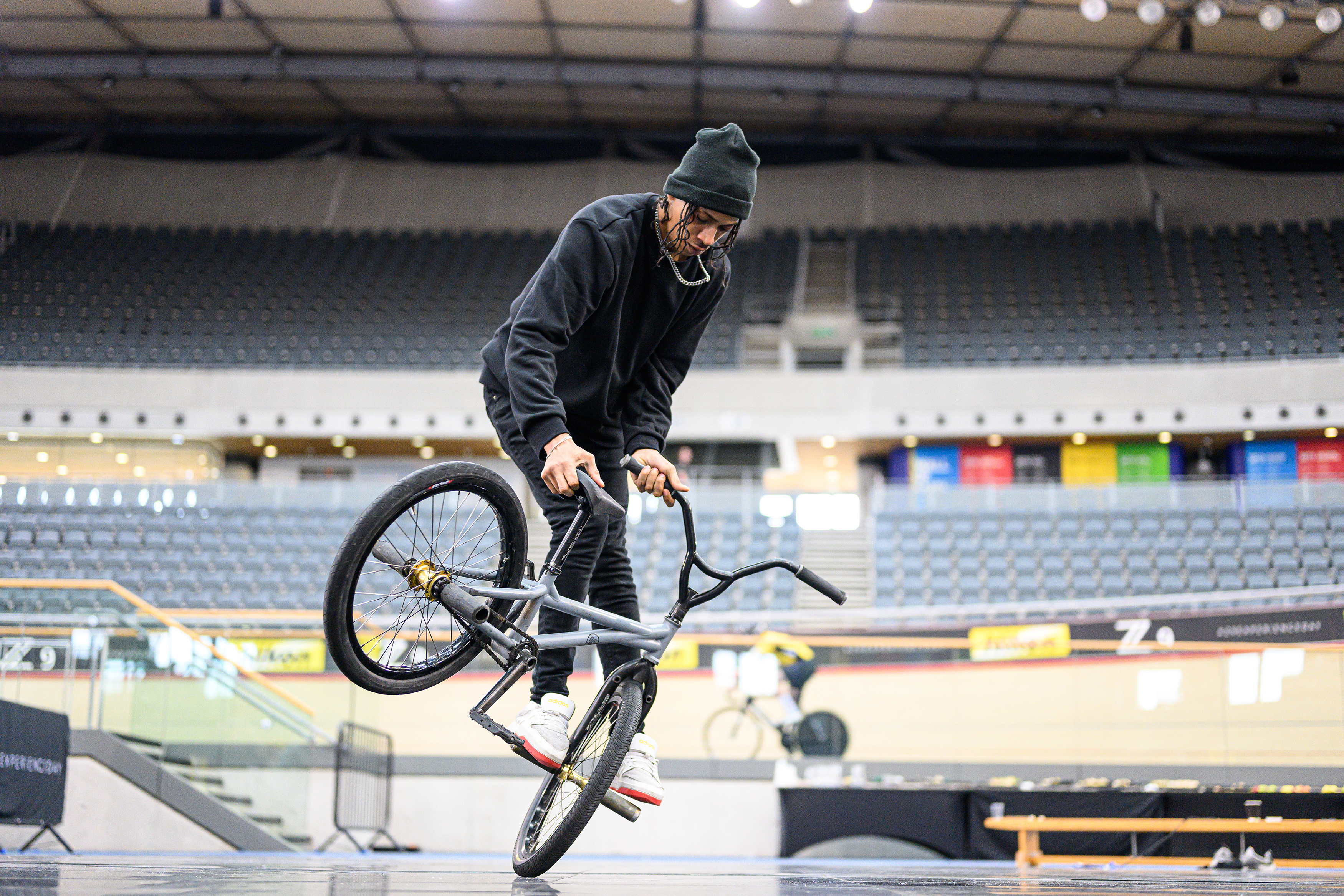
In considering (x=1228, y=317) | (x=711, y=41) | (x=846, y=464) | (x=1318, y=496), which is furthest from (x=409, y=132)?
(x=1318, y=496)

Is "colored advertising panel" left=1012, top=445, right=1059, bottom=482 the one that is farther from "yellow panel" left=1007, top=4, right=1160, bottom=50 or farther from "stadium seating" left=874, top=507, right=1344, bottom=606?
"yellow panel" left=1007, top=4, right=1160, bottom=50

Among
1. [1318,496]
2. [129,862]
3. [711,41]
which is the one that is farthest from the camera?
[711,41]

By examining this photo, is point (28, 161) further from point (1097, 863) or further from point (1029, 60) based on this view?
point (1097, 863)

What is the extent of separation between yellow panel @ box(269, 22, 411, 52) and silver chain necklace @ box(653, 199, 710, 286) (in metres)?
16.9

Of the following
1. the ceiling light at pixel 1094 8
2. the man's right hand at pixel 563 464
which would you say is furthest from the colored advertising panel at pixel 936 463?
the man's right hand at pixel 563 464

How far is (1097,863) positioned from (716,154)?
16.6 feet

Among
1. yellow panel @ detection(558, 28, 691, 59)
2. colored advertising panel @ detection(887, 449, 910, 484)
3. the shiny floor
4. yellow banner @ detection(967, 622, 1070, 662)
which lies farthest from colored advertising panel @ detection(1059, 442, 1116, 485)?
the shiny floor

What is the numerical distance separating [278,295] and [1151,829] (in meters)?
17.5

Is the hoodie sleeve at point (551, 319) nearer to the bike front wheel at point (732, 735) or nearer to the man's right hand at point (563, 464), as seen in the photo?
the man's right hand at point (563, 464)

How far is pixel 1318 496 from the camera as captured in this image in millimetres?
13344

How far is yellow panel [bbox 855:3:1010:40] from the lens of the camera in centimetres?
1686

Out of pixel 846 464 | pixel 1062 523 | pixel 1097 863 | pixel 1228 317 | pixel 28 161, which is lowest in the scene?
pixel 1097 863

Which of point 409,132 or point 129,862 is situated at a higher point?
point 409,132

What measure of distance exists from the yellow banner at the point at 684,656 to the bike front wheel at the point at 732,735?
34 centimetres
